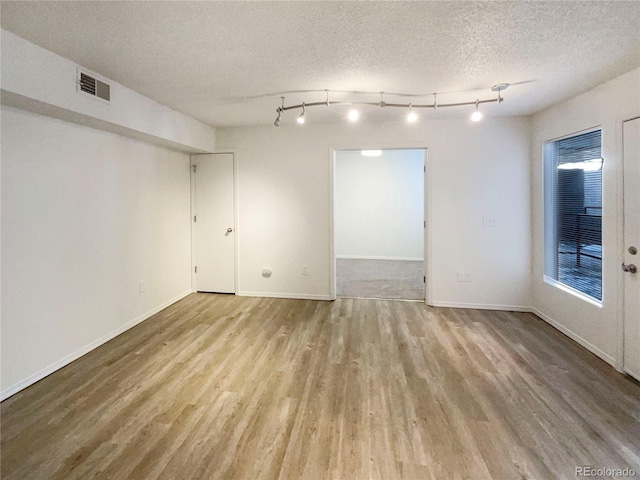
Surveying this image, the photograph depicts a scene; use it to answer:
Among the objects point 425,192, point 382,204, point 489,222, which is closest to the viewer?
point 489,222

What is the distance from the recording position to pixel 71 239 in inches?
115

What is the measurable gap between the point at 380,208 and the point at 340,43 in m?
5.58

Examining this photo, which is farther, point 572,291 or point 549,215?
point 549,215

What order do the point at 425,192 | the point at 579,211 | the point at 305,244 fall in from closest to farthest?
the point at 579,211 → the point at 425,192 → the point at 305,244

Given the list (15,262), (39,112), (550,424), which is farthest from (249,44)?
(550,424)

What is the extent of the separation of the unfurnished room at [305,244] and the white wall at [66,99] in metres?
0.02

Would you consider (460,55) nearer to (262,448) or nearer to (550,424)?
(550,424)

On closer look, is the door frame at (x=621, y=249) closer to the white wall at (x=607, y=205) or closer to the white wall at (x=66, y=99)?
the white wall at (x=607, y=205)

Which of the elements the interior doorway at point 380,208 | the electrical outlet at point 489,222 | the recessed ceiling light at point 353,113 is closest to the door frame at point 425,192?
the electrical outlet at point 489,222

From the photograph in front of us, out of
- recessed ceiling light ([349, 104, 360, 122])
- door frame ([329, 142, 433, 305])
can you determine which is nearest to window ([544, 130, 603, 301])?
door frame ([329, 142, 433, 305])

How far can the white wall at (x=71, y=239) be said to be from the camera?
8.00ft

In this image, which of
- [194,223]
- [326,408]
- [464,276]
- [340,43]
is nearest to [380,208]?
[464,276]

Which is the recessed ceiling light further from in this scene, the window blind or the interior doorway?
the interior doorway

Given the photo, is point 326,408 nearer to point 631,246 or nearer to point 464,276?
point 631,246
